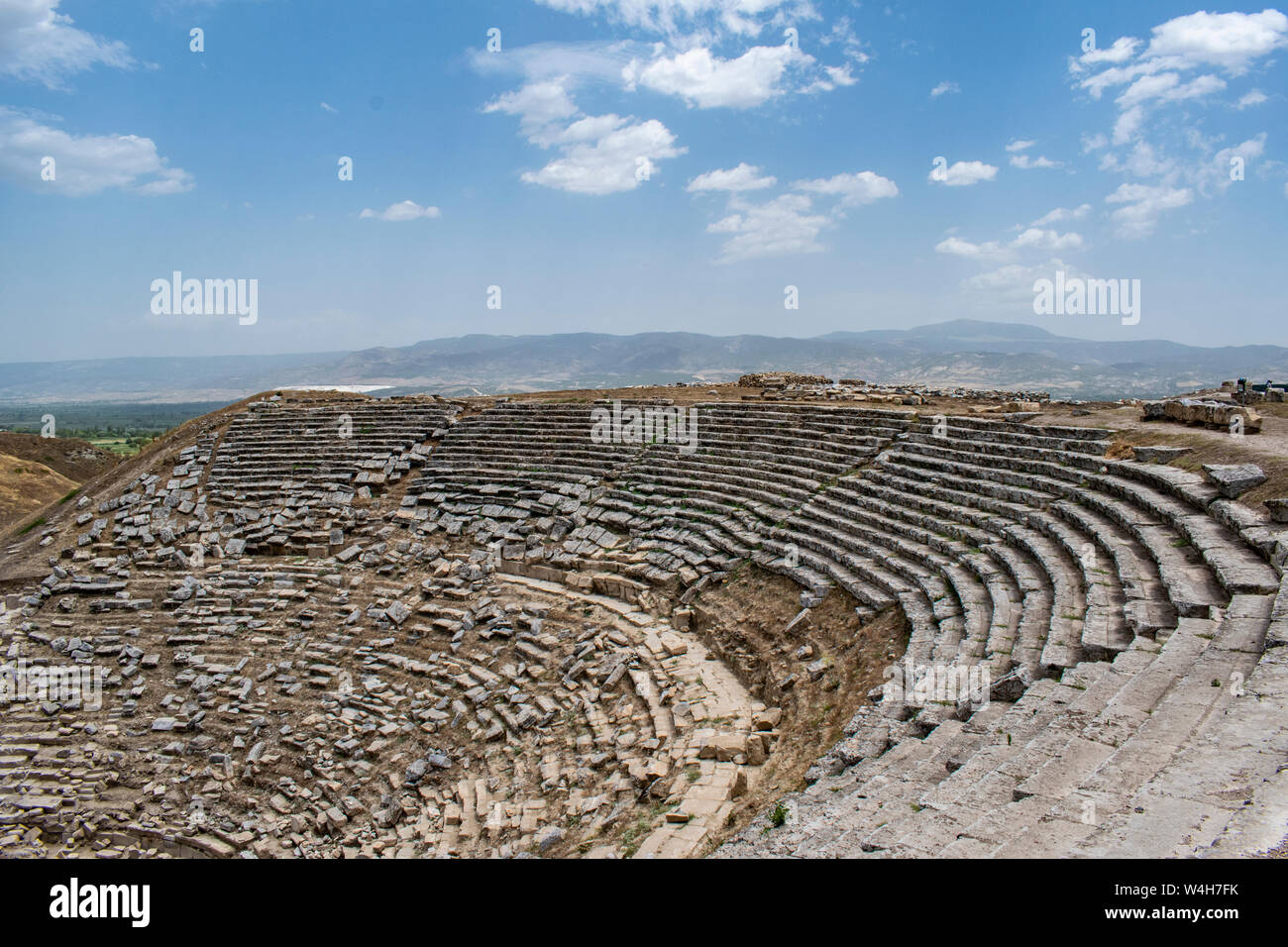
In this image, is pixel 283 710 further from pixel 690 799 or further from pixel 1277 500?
pixel 1277 500

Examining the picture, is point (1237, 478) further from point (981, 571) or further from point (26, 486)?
point (26, 486)

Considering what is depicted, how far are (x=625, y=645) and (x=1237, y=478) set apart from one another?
872 cm

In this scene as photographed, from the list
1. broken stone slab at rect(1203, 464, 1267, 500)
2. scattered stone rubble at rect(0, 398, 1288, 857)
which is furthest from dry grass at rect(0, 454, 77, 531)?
broken stone slab at rect(1203, 464, 1267, 500)

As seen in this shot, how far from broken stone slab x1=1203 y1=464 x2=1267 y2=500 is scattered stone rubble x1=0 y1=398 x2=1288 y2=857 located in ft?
0.21

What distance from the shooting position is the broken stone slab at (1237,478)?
9133 millimetres

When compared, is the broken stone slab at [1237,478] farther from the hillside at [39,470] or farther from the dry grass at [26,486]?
the dry grass at [26,486]

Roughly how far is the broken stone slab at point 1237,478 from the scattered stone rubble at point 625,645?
0.21 ft

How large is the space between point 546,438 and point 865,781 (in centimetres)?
1658

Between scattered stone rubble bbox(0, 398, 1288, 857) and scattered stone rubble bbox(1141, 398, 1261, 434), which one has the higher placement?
scattered stone rubble bbox(1141, 398, 1261, 434)

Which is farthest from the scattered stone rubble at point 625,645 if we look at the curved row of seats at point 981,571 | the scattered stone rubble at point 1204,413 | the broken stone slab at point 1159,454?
the scattered stone rubble at point 1204,413

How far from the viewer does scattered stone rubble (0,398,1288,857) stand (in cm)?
529

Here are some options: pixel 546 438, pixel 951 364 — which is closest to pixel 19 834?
pixel 546 438

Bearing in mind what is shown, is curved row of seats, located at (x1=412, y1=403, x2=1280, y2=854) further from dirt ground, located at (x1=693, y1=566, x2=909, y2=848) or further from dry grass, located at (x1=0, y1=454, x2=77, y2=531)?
dry grass, located at (x1=0, y1=454, x2=77, y2=531)

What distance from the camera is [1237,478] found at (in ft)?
30.1
